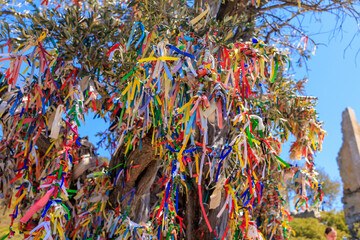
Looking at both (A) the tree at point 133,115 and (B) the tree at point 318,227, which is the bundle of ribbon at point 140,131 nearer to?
(A) the tree at point 133,115

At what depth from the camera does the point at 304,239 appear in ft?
25.2

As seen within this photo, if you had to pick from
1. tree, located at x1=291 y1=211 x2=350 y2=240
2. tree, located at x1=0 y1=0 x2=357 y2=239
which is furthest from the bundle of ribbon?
tree, located at x1=291 y1=211 x2=350 y2=240

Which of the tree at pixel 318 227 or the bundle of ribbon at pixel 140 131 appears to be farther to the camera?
the tree at pixel 318 227

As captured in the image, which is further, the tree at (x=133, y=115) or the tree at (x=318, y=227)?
the tree at (x=318, y=227)

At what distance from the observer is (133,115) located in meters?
1.45

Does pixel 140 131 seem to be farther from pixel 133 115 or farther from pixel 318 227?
pixel 318 227

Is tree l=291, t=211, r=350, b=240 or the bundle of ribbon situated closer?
the bundle of ribbon

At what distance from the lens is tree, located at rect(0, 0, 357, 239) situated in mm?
1510

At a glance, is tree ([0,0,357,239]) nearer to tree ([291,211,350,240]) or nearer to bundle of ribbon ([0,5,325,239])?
bundle of ribbon ([0,5,325,239])

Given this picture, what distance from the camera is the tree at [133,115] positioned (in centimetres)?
151

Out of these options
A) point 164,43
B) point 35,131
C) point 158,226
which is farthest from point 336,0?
point 35,131

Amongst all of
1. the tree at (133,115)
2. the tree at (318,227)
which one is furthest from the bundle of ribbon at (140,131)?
the tree at (318,227)

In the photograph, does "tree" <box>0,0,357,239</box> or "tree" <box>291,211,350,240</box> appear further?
"tree" <box>291,211,350,240</box>

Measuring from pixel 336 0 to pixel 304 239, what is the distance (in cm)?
653
